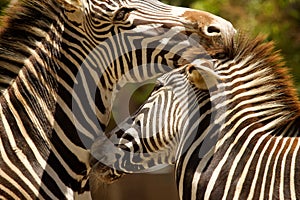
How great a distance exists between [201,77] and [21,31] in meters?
1.43

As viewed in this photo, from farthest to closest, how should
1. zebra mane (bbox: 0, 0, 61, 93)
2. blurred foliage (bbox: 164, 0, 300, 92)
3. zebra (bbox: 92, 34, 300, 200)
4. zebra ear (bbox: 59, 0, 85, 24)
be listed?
blurred foliage (bbox: 164, 0, 300, 92), zebra ear (bbox: 59, 0, 85, 24), zebra mane (bbox: 0, 0, 61, 93), zebra (bbox: 92, 34, 300, 200)

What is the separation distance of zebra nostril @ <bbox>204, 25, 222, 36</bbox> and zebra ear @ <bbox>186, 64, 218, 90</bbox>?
0.63 metres

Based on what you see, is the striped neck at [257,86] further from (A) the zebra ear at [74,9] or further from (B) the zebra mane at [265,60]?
(A) the zebra ear at [74,9]

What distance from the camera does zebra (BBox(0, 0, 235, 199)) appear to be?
5996 mm

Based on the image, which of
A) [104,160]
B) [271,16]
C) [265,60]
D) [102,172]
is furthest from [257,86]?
[271,16]

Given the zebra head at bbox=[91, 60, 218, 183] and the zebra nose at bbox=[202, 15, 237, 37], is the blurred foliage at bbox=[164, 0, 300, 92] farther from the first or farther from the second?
the zebra head at bbox=[91, 60, 218, 183]

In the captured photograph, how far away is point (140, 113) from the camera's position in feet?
21.2

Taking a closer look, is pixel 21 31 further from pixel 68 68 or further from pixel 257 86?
pixel 257 86

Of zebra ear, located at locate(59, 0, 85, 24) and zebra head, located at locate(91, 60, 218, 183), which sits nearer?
zebra head, located at locate(91, 60, 218, 183)

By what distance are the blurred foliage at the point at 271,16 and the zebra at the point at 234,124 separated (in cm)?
627

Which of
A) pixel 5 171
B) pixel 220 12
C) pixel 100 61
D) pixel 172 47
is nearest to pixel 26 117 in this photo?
pixel 5 171

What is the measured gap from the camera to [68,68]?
642cm

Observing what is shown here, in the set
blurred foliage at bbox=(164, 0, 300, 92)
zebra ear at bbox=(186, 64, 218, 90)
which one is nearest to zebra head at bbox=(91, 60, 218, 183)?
zebra ear at bbox=(186, 64, 218, 90)

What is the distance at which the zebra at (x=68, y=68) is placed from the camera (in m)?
6.00
